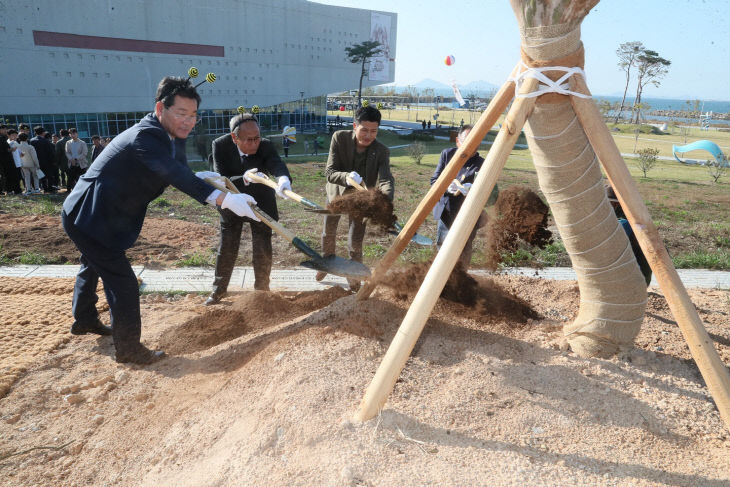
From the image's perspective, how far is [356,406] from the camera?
2271 millimetres

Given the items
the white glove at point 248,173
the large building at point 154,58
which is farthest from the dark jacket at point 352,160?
the large building at point 154,58

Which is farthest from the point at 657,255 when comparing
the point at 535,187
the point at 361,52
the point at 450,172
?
the point at 361,52

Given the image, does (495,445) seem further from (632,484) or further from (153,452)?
(153,452)

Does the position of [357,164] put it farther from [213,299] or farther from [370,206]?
[213,299]

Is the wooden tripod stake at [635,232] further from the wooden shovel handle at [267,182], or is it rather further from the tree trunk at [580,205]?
the wooden shovel handle at [267,182]

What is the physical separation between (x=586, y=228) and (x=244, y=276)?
3.73 metres

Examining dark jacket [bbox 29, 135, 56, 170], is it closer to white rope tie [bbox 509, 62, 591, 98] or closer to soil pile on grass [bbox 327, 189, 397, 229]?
soil pile on grass [bbox 327, 189, 397, 229]

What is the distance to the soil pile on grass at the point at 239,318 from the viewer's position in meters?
3.67

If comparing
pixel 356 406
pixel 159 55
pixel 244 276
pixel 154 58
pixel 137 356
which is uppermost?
pixel 159 55

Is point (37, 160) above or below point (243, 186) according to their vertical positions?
below

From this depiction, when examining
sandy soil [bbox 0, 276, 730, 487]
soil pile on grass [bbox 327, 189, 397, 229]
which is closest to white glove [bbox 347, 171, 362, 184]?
soil pile on grass [bbox 327, 189, 397, 229]

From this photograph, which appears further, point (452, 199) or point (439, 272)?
point (452, 199)

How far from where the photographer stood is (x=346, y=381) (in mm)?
2490

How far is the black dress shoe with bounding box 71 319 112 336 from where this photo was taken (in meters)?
3.66
